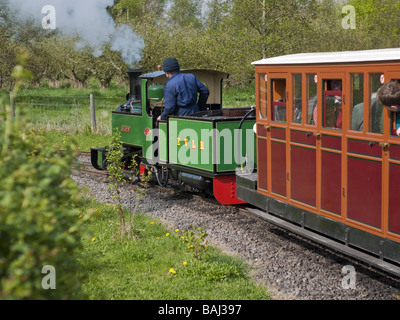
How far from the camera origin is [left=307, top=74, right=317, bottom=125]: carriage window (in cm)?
689

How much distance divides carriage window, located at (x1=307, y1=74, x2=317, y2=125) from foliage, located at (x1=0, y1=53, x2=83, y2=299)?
4.18 metres

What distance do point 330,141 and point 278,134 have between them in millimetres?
1164

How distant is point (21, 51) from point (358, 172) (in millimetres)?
3918

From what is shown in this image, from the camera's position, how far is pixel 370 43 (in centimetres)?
2838

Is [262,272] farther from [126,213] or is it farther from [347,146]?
[126,213]

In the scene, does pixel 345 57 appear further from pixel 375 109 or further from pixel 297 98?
pixel 297 98

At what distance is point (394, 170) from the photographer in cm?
559

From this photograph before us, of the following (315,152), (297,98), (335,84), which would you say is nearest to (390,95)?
(335,84)

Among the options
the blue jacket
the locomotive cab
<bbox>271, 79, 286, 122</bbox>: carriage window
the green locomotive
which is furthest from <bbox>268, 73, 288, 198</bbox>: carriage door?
the locomotive cab

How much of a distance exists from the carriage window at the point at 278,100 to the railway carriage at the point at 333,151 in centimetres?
1

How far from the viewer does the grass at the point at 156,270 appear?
5.73m

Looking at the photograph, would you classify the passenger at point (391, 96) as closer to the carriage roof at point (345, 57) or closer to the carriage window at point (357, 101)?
the carriage roof at point (345, 57)

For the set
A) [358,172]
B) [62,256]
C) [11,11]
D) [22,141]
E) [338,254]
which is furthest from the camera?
[11,11]
